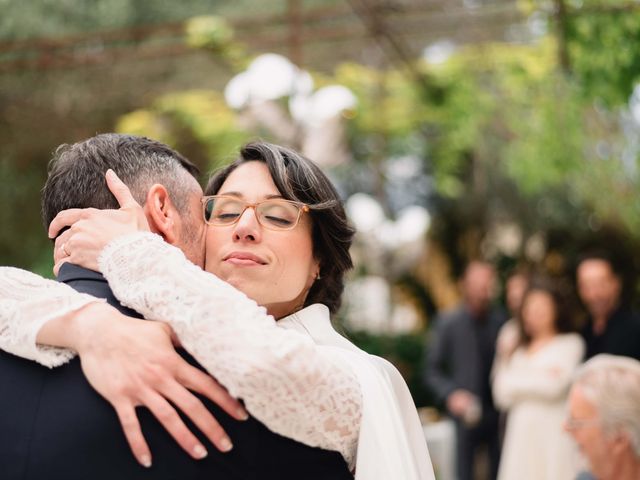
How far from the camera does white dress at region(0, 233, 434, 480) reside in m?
1.69

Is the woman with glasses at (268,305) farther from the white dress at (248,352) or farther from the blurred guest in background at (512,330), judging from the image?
the blurred guest in background at (512,330)

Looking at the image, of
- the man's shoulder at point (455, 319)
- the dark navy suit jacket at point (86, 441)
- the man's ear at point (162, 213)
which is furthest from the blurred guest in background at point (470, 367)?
the dark navy suit jacket at point (86, 441)

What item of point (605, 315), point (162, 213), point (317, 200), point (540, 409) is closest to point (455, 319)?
point (540, 409)

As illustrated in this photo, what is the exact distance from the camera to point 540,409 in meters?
6.98

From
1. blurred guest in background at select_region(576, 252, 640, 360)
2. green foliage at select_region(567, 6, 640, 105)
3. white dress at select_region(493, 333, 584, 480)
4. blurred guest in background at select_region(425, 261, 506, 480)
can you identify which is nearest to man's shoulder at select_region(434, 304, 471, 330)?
blurred guest in background at select_region(425, 261, 506, 480)

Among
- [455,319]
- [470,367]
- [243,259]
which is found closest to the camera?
[243,259]

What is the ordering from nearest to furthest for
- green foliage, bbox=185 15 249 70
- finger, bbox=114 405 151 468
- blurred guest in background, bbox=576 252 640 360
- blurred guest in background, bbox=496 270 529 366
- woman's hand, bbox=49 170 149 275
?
finger, bbox=114 405 151 468, woman's hand, bbox=49 170 149 275, blurred guest in background, bbox=576 252 640 360, blurred guest in background, bbox=496 270 529 366, green foliage, bbox=185 15 249 70

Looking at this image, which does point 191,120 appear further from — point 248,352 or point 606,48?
point 248,352

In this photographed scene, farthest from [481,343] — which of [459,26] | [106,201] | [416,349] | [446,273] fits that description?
[446,273]

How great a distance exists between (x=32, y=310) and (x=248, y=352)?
455mm

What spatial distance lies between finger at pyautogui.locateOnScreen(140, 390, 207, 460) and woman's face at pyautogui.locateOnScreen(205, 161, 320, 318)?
67 centimetres

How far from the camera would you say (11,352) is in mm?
1808

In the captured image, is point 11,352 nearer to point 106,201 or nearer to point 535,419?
point 106,201

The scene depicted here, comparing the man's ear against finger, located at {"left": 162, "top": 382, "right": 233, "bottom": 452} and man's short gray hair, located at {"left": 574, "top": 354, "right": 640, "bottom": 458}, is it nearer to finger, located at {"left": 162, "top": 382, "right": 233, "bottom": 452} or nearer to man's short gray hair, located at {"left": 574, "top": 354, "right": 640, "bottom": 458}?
finger, located at {"left": 162, "top": 382, "right": 233, "bottom": 452}
